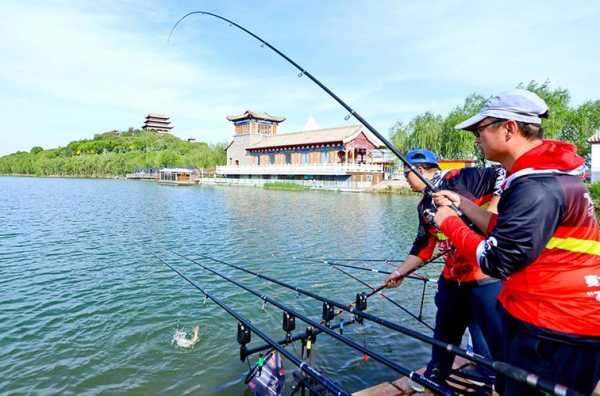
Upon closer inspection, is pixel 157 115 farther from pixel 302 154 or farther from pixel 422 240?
pixel 422 240

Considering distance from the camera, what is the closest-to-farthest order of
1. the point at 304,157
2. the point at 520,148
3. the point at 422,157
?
the point at 520,148 < the point at 422,157 < the point at 304,157

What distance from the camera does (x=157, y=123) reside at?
15912cm

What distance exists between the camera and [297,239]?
53.3 feet

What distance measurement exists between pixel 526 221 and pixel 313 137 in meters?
57.0

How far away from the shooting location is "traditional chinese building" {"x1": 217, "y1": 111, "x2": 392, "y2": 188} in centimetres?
5062

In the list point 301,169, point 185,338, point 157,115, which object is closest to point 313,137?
point 301,169

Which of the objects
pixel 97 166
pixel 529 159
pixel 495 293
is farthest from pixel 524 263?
pixel 97 166

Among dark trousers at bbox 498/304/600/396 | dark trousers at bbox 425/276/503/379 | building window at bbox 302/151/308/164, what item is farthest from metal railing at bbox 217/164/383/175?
dark trousers at bbox 498/304/600/396

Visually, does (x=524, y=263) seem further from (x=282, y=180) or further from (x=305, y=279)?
(x=282, y=180)

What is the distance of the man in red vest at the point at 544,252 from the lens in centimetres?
175

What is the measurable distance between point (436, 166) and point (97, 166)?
114 meters

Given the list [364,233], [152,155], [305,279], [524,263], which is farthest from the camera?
[152,155]

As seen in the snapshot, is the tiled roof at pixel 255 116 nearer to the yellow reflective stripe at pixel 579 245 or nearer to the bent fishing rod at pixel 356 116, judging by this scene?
the bent fishing rod at pixel 356 116

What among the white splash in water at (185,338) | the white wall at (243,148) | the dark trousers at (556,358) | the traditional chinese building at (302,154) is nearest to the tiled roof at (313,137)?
the traditional chinese building at (302,154)
